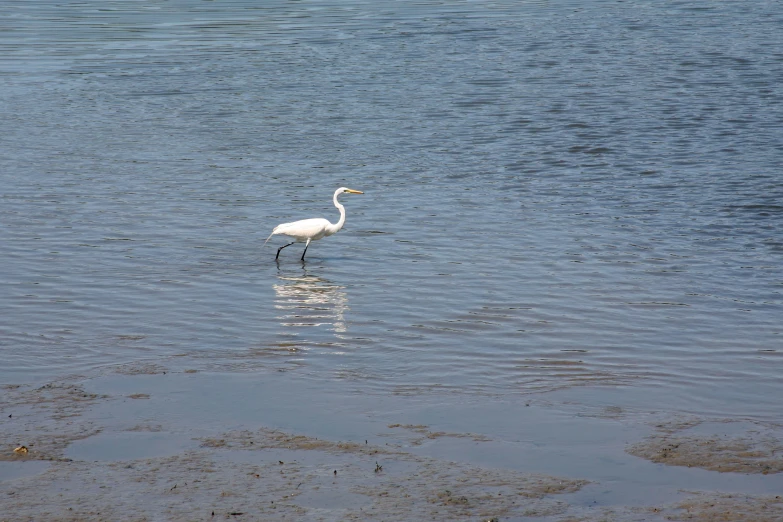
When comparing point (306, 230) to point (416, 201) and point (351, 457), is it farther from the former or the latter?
point (351, 457)

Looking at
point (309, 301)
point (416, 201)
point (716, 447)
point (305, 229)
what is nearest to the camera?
point (716, 447)

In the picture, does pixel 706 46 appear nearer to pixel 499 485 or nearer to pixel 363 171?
pixel 363 171

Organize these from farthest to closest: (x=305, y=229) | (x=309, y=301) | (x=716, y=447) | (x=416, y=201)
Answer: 1. (x=416, y=201)
2. (x=305, y=229)
3. (x=309, y=301)
4. (x=716, y=447)

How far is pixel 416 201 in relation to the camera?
16.6m

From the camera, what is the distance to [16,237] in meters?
14.7

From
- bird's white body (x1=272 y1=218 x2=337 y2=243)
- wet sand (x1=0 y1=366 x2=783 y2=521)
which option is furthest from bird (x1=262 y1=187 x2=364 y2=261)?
wet sand (x1=0 y1=366 x2=783 y2=521)

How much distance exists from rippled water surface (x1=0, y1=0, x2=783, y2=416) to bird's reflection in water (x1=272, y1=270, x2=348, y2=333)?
6 cm

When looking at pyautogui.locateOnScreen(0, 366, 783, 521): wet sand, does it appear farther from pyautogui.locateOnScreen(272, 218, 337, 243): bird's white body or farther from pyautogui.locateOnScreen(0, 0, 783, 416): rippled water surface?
pyautogui.locateOnScreen(272, 218, 337, 243): bird's white body

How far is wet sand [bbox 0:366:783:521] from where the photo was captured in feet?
22.6

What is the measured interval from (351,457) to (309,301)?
4.81 metres

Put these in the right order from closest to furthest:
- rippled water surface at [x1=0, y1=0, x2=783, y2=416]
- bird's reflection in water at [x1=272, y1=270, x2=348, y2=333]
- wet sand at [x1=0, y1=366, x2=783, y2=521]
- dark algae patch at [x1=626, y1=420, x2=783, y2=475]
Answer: wet sand at [x1=0, y1=366, x2=783, y2=521] < dark algae patch at [x1=626, y1=420, x2=783, y2=475] < rippled water surface at [x1=0, y1=0, x2=783, y2=416] < bird's reflection in water at [x1=272, y1=270, x2=348, y2=333]

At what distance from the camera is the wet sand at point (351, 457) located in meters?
6.89

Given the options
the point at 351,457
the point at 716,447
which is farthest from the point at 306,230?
the point at 716,447

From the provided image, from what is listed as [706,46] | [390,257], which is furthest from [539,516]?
[706,46]
